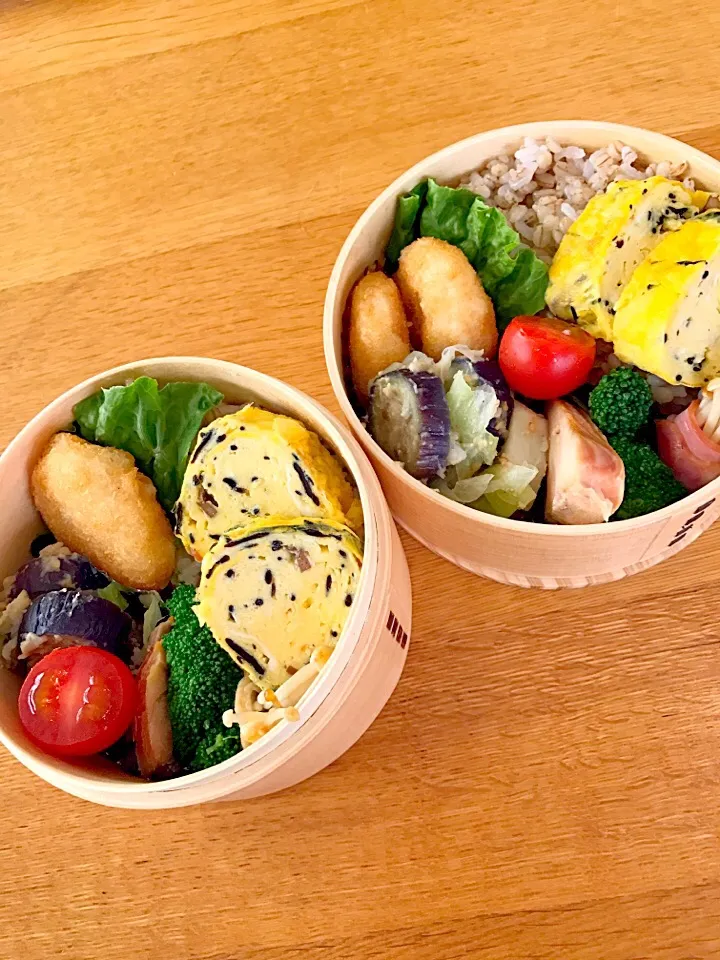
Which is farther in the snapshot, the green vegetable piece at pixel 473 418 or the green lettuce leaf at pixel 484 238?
the green lettuce leaf at pixel 484 238

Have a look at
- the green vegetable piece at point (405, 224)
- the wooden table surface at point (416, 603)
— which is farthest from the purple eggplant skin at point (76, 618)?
the green vegetable piece at point (405, 224)

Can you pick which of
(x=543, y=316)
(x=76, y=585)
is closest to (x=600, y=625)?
(x=543, y=316)

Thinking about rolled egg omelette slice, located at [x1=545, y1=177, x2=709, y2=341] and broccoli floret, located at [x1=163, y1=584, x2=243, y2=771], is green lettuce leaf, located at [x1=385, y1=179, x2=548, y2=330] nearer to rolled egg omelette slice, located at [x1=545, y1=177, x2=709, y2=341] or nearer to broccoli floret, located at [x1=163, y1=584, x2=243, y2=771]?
rolled egg omelette slice, located at [x1=545, y1=177, x2=709, y2=341]

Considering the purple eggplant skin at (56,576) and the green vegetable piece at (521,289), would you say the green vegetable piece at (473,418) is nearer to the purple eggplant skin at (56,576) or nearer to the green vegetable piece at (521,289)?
the green vegetable piece at (521,289)

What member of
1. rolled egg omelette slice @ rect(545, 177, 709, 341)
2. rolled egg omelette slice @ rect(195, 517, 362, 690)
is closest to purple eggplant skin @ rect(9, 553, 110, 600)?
rolled egg omelette slice @ rect(195, 517, 362, 690)

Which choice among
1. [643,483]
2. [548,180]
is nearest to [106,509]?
[643,483]

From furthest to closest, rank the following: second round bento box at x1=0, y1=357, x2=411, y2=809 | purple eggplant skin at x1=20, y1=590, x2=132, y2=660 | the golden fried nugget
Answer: the golden fried nugget, purple eggplant skin at x1=20, y1=590, x2=132, y2=660, second round bento box at x1=0, y1=357, x2=411, y2=809
